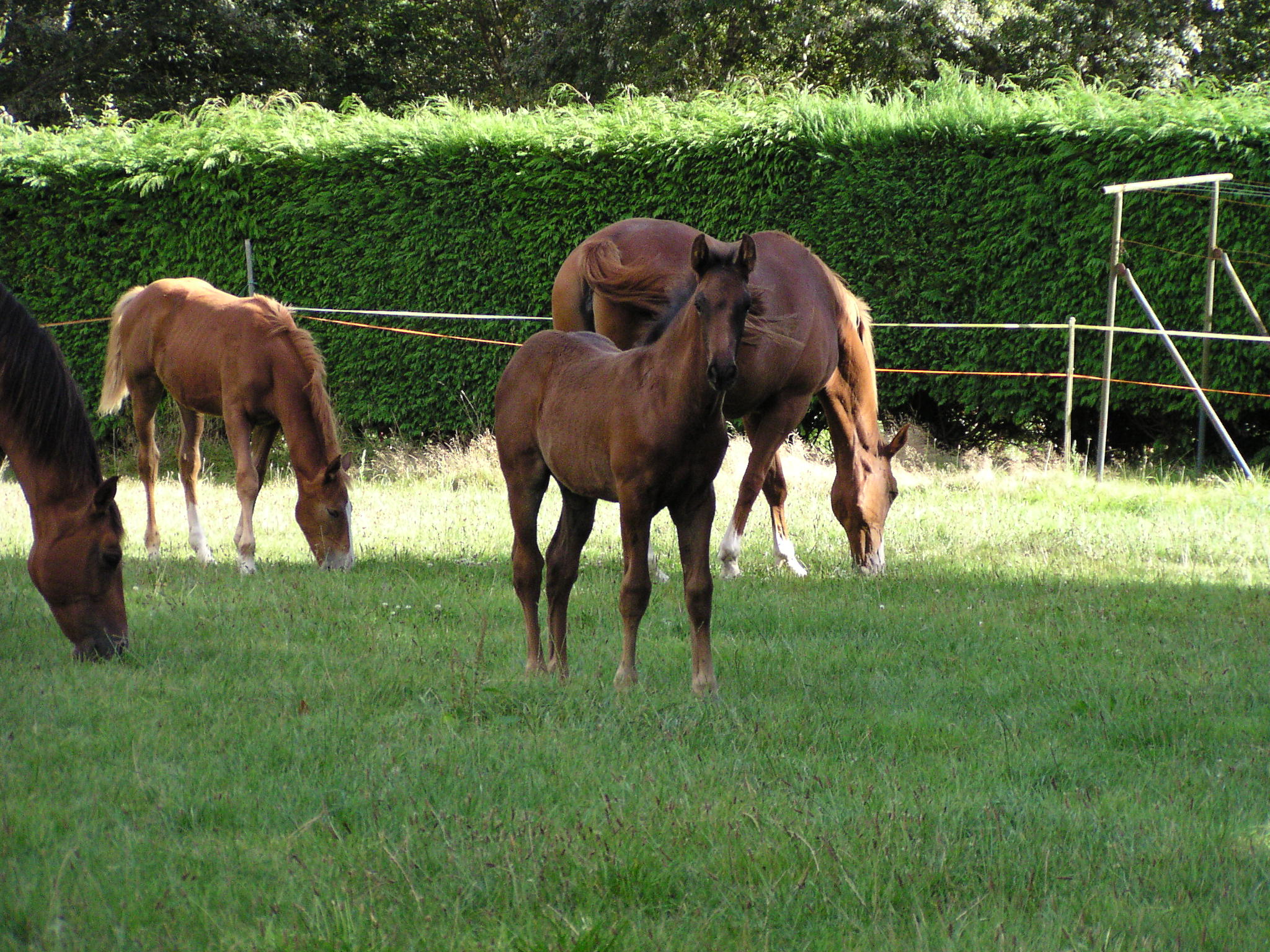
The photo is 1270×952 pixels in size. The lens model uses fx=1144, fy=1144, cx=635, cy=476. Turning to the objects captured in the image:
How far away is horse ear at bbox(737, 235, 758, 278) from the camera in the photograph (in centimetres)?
410

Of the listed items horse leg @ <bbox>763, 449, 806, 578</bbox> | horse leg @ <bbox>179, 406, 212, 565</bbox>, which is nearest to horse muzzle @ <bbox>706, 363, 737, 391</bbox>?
horse leg @ <bbox>763, 449, 806, 578</bbox>

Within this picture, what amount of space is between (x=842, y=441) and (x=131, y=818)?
213 inches

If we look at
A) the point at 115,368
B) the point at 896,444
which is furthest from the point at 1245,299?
the point at 115,368

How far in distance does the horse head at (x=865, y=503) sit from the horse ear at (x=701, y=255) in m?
3.61

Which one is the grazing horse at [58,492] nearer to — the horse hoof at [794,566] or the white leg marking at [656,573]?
the white leg marking at [656,573]

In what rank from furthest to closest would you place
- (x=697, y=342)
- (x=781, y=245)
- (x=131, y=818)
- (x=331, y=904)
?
1. (x=781, y=245)
2. (x=697, y=342)
3. (x=131, y=818)
4. (x=331, y=904)

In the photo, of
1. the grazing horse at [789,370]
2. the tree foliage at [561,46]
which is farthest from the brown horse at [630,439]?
the tree foliage at [561,46]

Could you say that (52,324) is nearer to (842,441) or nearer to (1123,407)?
(842,441)

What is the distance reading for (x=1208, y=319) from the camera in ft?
37.3

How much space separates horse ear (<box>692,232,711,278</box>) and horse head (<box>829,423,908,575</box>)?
11.8 feet

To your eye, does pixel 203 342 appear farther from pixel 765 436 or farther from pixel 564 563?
pixel 564 563

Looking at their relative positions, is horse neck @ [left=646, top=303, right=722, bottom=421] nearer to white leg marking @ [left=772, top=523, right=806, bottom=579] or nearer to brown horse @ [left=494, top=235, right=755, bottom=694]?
brown horse @ [left=494, top=235, right=755, bottom=694]

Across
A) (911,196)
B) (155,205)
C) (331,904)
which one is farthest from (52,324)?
(331,904)

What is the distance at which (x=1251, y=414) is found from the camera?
12.4 meters
